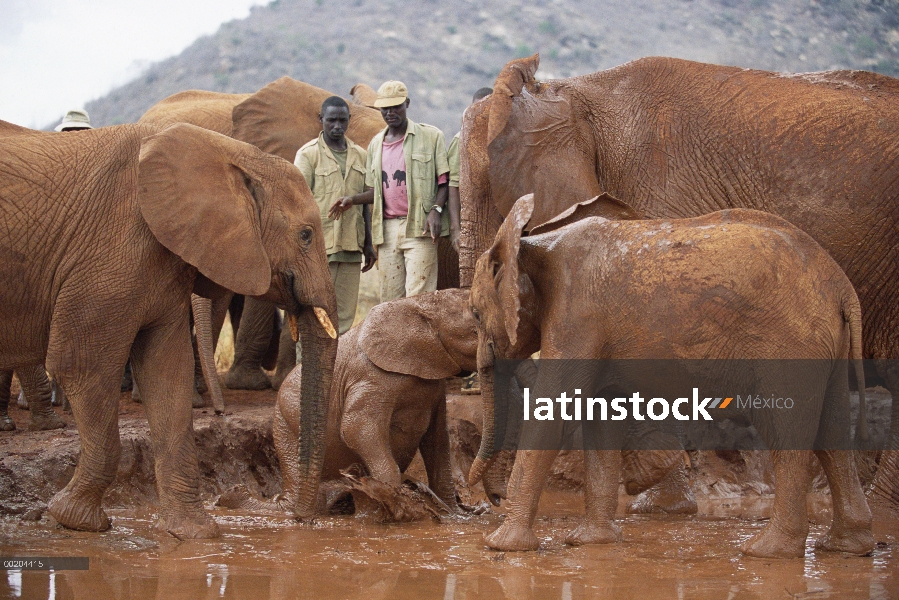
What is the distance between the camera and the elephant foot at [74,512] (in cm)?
570

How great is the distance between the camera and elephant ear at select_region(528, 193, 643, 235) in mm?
5895

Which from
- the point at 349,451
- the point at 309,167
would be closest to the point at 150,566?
the point at 349,451

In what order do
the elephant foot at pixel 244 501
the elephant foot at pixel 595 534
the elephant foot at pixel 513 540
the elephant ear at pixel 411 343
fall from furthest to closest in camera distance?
the elephant foot at pixel 244 501 → the elephant ear at pixel 411 343 → the elephant foot at pixel 595 534 → the elephant foot at pixel 513 540

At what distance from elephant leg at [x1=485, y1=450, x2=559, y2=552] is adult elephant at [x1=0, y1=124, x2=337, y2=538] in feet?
4.25

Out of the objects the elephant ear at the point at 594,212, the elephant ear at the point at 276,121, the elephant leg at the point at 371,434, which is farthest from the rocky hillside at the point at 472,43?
the elephant ear at the point at 594,212

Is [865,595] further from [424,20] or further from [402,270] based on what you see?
[424,20]

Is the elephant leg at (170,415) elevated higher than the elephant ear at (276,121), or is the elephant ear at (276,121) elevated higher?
the elephant ear at (276,121)

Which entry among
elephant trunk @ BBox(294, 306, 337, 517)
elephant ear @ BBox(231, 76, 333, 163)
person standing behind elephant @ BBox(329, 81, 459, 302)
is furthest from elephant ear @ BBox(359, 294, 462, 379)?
elephant ear @ BBox(231, 76, 333, 163)

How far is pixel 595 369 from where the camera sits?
5363 mm

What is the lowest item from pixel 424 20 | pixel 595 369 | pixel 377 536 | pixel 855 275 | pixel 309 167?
pixel 377 536

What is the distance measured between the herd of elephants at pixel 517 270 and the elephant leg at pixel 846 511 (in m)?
0.01

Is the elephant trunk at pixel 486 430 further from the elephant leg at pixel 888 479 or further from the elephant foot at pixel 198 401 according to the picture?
the elephant foot at pixel 198 401

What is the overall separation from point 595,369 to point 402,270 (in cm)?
364

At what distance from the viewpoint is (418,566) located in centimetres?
505
